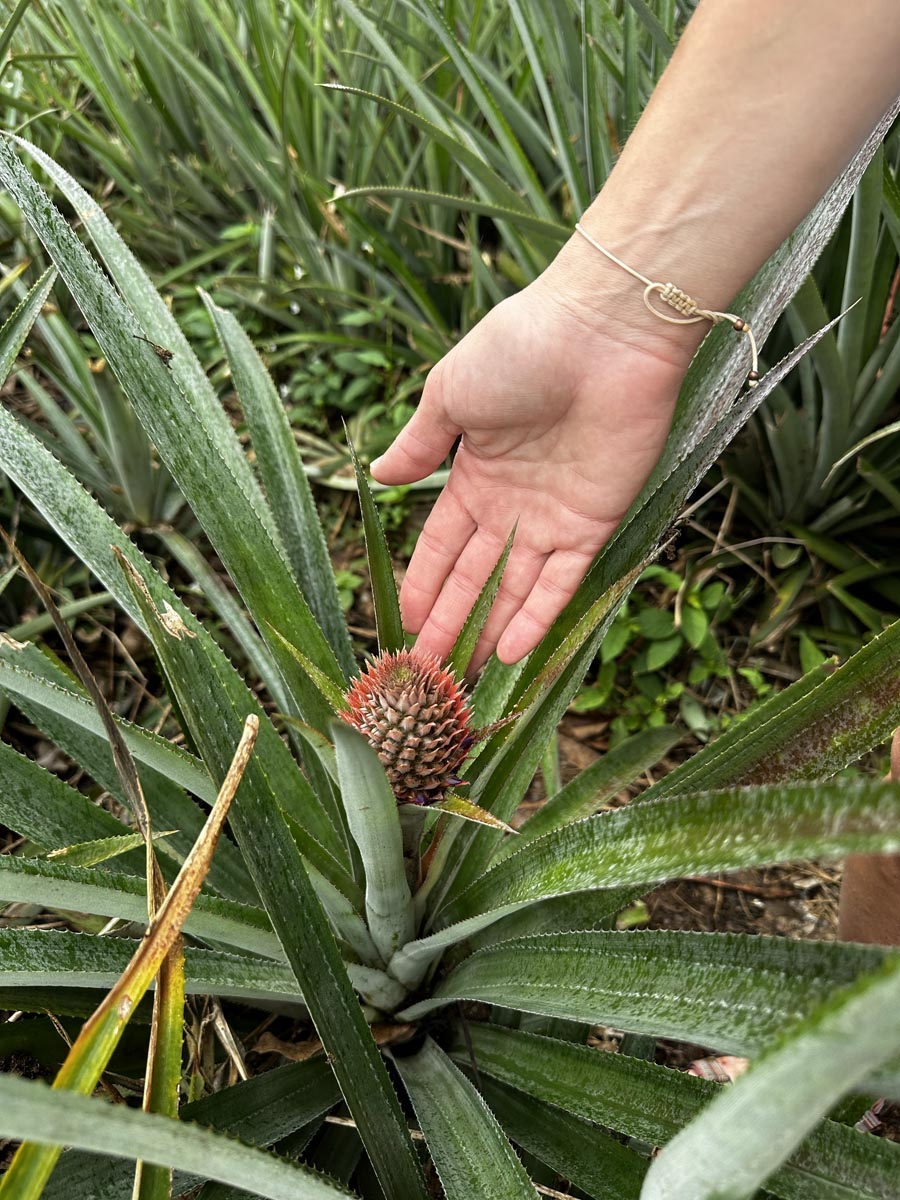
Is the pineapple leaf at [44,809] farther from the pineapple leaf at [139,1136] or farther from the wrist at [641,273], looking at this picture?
the wrist at [641,273]

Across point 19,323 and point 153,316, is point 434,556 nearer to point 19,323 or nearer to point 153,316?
point 153,316

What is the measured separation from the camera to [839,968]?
447mm

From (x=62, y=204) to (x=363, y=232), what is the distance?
105 centimetres

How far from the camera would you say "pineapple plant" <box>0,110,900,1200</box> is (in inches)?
15.4

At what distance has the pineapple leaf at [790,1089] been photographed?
0.25m

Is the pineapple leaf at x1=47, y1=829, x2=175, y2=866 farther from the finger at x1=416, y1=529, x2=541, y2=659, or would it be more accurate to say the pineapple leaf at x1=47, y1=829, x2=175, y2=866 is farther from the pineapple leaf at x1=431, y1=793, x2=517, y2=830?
the finger at x1=416, y1=529, x2=541, y2=659

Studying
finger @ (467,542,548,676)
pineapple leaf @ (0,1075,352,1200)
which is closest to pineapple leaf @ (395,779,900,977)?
pineapple leaf @ (0,1075,352,1200)

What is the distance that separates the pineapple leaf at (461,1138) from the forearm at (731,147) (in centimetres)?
80

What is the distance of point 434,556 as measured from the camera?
3.34 feet

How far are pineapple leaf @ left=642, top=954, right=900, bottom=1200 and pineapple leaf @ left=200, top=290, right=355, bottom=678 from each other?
669 millimetres

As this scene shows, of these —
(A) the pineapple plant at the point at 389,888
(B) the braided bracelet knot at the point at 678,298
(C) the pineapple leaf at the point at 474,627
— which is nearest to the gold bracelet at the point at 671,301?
(B) the braided bracelet knot at the point at 678,298

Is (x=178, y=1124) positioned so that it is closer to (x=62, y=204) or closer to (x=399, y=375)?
(x=399, y=375)

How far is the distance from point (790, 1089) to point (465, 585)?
752 mm

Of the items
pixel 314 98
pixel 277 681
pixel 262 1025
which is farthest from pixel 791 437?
pixel 314 98
